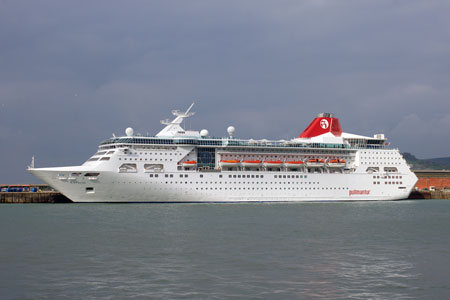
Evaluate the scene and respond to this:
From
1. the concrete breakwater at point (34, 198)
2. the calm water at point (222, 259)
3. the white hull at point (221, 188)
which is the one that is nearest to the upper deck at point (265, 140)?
the white hull at point (221, 188)

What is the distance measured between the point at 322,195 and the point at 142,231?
27760 millimetres

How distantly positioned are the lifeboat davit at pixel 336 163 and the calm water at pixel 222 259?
20.7 metres

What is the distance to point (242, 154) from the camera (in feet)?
158

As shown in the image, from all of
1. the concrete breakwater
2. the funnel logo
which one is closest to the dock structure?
the funnel logo

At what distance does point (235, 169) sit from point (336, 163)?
10.2 m

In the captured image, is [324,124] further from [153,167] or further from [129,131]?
[129,131]

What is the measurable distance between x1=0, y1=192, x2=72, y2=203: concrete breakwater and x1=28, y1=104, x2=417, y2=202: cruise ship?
7.90 m

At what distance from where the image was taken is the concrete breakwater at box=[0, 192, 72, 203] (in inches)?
1986

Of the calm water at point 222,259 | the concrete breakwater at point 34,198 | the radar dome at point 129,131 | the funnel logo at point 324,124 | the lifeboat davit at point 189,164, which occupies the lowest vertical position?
the calm water at point 222,259

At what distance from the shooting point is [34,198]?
51500mm

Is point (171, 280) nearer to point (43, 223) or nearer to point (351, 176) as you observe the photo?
point (43, 223)

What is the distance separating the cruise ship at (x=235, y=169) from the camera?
137 ft

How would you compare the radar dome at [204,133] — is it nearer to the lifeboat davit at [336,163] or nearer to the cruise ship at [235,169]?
the cruise ship at [235,169]

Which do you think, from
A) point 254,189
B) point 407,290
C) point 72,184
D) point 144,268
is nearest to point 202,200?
point 254,189
